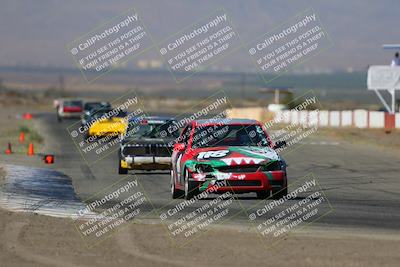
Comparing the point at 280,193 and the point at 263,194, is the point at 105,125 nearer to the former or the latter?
the point at 263,194

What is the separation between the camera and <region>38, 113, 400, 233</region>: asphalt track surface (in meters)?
15.0

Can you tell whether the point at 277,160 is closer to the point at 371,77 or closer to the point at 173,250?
the point at 173,250

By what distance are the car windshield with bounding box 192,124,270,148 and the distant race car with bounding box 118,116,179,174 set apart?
511 cm

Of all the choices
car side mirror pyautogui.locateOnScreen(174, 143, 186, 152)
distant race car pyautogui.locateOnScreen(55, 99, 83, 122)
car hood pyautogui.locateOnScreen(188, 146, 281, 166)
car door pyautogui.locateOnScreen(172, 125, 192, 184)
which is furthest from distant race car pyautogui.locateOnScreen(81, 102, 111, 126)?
car hood pyautogui.locateOnScreen(188, 146, 281, 166)

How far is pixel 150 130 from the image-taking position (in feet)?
78.4

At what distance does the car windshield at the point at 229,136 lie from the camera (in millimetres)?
17625

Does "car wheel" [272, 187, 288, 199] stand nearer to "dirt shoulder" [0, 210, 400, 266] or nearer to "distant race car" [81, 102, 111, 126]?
"dirt shoulder" [0, 210, 400, 266]

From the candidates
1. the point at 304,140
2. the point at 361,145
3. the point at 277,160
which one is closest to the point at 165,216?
the point at 277,160

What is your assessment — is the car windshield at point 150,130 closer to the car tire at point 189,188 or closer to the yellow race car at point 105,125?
the car tire at point 189,188

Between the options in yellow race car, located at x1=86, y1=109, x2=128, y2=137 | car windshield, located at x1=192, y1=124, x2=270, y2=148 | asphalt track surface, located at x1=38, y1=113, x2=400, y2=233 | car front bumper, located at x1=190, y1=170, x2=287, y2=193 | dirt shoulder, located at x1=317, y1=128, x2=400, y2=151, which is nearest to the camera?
asphalt track surface, located at x1=38, y1=113, x2=400, y2=233

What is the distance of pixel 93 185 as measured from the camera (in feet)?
69.6

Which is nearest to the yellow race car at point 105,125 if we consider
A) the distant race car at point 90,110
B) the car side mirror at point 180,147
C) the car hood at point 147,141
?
the distant race car at point 90,110

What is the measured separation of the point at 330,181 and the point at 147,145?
4.19 meters

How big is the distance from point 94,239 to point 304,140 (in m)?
31.0
